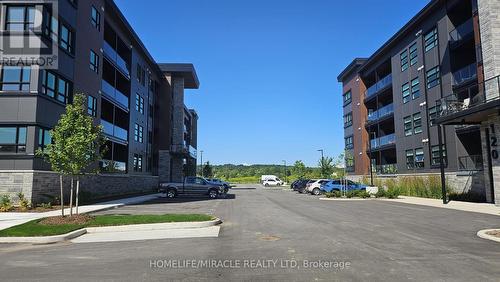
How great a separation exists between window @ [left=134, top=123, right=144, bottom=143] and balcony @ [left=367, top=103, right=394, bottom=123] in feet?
92.7

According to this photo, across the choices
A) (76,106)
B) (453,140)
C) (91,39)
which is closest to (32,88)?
(76,106)

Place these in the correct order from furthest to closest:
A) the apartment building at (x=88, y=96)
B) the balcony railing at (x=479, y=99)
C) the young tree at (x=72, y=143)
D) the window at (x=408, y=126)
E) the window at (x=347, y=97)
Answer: the window at (x=347, y=97)
the window at (x=408, y=126)
the balcony railing at (x=479, y=99)
the apartment building at (x=88, y=96)
the young tree at (x=72, y=143)

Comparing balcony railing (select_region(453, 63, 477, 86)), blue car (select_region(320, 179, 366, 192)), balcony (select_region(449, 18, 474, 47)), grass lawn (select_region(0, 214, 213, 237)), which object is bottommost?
grass lawn (select_region(0, 214, 213, 237))

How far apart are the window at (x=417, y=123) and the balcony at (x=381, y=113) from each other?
19.3 feet

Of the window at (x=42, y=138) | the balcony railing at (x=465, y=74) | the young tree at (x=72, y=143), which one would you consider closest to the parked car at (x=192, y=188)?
the window at (x=42, y=138)

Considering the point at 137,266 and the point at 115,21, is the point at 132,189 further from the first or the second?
the point at 137,266

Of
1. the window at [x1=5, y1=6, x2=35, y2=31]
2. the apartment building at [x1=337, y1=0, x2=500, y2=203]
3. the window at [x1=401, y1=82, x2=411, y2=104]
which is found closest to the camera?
the window at [x1=5, y1=6, x2=35, y2=31]

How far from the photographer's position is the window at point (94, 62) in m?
30.9

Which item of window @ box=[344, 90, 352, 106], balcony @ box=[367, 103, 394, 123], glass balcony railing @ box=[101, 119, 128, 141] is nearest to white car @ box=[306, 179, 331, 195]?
balcony @ box=[367, 103, 394, 123]

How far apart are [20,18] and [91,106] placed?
30.0 ft

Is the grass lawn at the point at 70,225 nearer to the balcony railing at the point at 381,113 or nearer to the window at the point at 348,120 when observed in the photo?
the balcony railing at the point at 381,113

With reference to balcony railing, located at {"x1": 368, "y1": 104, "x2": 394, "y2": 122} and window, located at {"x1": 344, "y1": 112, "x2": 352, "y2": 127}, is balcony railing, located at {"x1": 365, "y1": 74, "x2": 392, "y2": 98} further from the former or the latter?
window, located at {"x1": 344, "y1": 112, "x2": 352, "y2": 127}

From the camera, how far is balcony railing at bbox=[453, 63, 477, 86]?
2870cm

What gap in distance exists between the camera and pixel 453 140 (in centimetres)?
3114
